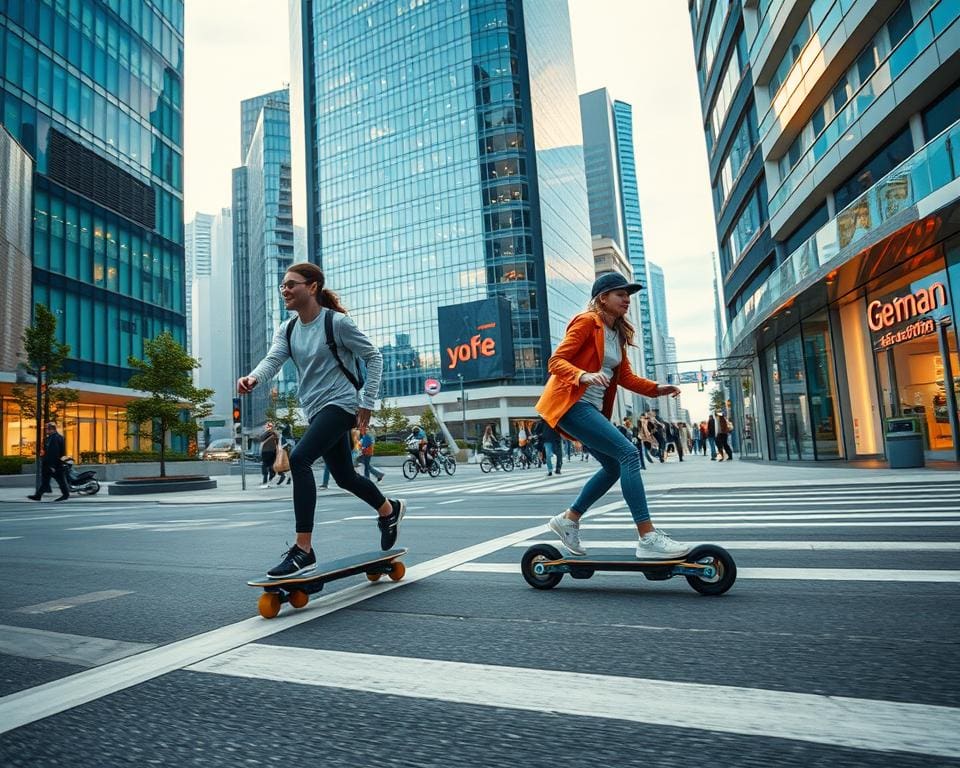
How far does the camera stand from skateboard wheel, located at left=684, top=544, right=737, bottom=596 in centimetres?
332

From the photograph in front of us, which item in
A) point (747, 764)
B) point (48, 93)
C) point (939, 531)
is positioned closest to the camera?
point (747, 764)

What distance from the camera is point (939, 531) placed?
17.0 ft

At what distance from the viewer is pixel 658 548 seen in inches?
141

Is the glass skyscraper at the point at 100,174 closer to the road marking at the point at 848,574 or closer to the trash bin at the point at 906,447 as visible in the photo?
→ the trash bin at the point at 906,447

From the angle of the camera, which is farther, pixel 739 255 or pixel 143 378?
pixel 739 255

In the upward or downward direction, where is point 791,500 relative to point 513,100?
downward

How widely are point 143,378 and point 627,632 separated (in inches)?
968

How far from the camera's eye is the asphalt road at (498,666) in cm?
168

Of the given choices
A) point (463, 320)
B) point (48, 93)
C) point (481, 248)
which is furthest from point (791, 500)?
point (481, 248)

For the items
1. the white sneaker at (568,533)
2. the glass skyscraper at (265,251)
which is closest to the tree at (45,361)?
the white sneaker at (568,533)

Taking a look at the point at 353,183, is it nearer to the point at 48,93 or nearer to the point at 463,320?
the point at 463,320

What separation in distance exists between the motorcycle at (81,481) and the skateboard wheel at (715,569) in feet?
67.5

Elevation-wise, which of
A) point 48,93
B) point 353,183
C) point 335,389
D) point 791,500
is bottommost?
point 791,500

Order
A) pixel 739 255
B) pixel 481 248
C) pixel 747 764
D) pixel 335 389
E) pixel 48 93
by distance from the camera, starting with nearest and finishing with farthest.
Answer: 1. pixel 747 764
2. pixel 335 389
3. pixel 739 255
4. pixel 48 93
5. pixel 481 248
